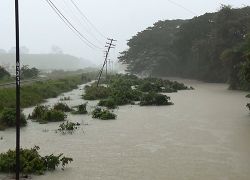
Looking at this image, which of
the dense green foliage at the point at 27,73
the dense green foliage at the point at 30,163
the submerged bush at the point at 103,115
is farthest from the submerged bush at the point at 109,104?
the dense green foliage at the point at 27,73

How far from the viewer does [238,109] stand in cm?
2653

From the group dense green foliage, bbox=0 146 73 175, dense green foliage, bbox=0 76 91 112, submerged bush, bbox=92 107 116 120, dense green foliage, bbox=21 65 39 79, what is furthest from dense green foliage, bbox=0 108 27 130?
dense green foliage, bbox=21 65 39 79

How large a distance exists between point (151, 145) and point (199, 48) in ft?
143

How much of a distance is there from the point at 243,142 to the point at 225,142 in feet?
2.34

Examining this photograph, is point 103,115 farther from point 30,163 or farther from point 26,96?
point 30,163

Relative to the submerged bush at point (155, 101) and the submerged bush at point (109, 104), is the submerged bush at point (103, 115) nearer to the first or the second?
the submerged bush at point (109, 104)

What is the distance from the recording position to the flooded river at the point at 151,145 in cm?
1125

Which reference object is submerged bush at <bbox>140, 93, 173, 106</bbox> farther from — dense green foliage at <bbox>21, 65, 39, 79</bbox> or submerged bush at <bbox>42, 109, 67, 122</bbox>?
dense green foliage at <bbox>21, 65, 39, 79</bbox>

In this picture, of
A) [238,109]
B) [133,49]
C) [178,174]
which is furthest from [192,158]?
[133,49]

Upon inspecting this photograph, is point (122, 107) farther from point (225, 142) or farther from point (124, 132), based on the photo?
point (225, 142)

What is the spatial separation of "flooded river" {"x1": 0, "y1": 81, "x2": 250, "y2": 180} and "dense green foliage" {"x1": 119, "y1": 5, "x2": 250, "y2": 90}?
4.92 metres

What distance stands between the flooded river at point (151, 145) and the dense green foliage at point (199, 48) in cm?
492

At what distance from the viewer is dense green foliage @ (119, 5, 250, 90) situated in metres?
42.0

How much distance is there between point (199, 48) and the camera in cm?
5678
